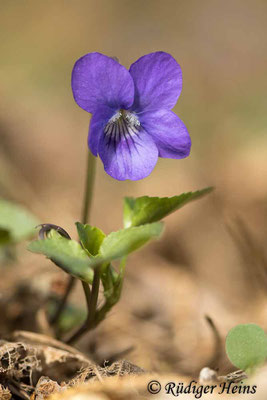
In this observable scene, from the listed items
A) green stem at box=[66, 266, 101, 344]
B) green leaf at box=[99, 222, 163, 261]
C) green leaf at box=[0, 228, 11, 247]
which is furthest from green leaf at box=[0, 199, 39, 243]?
green leaf at box=[99, 222, 163, 261]

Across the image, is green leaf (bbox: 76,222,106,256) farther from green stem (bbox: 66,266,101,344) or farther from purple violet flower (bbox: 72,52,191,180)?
purple violet flower (bbox: 72,52,191,180)

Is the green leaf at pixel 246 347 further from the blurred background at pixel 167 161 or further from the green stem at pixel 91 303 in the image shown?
the blurred background at pixel 167 161

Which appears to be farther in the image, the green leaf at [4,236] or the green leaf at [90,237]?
the green leaf at [4,236]

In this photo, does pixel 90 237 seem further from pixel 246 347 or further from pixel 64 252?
pixel 246 347

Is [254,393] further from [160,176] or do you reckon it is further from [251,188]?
[160,176]

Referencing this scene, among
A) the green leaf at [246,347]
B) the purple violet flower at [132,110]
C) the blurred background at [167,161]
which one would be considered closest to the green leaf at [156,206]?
the purple violet flower at [132,110]

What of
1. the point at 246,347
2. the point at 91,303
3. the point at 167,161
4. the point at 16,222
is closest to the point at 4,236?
the point at 16,222

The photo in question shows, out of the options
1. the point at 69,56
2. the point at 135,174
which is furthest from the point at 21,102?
the point at 135,174
